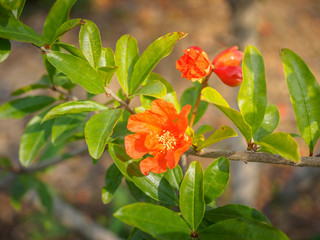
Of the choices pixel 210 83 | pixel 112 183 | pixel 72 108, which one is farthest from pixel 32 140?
pixel 210 83

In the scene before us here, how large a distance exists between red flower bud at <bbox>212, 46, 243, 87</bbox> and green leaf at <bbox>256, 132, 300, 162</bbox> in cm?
26

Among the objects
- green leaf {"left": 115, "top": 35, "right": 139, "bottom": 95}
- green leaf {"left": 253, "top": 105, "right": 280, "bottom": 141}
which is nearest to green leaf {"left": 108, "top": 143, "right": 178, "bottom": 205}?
green leaf {"left": 115, "top": 35, "right": 139, "bottom": 95}

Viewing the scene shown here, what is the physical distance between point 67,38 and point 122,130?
5.19m

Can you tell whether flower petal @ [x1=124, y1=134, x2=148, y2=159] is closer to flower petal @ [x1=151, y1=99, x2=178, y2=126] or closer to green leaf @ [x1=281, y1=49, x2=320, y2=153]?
flower petal @ [x1=151, y1=99, x2=178, y2=126]

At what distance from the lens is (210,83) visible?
485cm

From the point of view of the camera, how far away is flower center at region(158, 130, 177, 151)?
3.06 ft

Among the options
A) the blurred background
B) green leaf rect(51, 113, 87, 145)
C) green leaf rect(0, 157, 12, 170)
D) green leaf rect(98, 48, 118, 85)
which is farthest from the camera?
the blurred background

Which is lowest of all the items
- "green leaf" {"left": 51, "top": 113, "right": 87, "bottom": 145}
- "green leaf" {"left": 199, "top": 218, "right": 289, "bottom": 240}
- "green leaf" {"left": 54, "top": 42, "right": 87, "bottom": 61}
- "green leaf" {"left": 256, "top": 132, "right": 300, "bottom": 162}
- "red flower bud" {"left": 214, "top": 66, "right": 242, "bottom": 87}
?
"green leaf" {"left": 51, "top": 113, "right": 87, "bottom": 145}

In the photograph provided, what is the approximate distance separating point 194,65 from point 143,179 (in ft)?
1.24

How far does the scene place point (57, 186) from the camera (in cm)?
395

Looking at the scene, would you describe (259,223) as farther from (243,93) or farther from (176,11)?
(176,11)

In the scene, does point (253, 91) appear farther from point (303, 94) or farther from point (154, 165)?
point (154, 165)

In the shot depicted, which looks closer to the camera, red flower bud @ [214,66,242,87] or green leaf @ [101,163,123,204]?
red flower bud @ [214,66,242,87]

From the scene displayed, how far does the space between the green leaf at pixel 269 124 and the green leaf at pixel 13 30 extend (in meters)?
0.77
